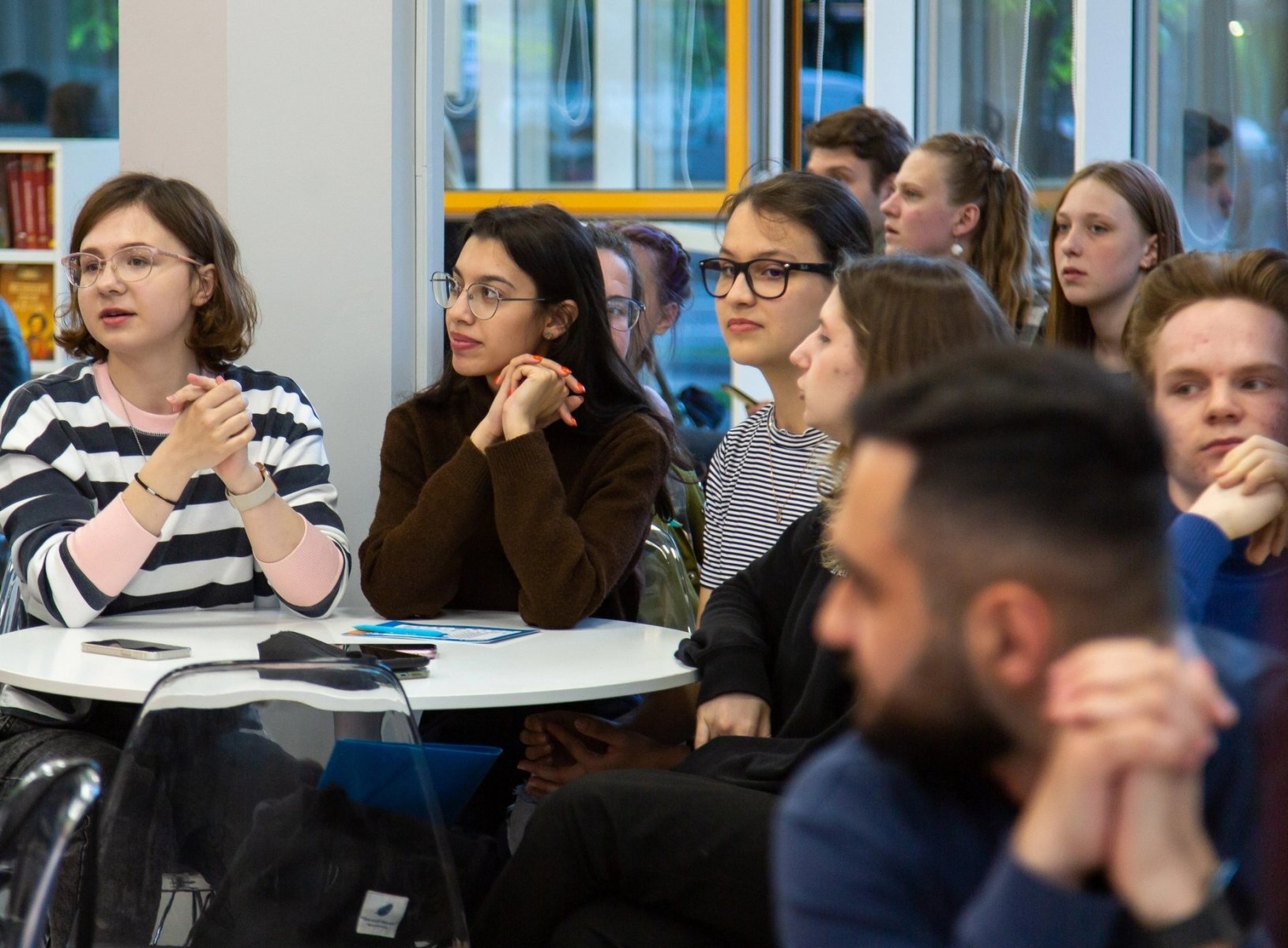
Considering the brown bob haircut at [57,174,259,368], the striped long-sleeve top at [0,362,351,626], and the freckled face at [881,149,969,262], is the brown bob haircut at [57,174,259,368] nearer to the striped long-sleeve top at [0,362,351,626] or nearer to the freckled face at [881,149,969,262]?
the striped long-sleeve top at [0,362,351,626]

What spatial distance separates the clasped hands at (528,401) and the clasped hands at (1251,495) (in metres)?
1.20

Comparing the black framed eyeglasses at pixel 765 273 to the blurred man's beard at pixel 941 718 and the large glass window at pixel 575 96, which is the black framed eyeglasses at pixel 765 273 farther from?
the large glass window at pixel 575 96

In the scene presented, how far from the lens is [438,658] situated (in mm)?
2043

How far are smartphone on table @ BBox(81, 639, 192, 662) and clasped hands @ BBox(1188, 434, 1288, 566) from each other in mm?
1315

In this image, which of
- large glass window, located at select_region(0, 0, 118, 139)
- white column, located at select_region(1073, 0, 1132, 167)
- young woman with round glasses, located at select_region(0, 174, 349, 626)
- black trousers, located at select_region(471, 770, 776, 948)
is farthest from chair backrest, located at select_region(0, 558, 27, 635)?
large glass window, located at select_region(0, 0, 118, 139)

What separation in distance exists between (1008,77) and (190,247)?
3.37 metres

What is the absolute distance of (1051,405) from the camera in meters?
0.60

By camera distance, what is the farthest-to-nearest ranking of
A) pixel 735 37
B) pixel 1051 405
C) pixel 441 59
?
1. pixel 735 37
2. pixel 441 59
3. pixel 1051 405

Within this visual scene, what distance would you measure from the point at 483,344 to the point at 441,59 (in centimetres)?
89

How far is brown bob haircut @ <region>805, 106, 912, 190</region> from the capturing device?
395 cm

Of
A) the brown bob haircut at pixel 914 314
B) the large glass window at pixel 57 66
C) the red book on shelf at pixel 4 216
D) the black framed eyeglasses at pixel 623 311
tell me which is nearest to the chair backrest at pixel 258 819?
the brown bob haircut at pixel 914 314

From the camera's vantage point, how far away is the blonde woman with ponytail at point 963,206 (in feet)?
11.6

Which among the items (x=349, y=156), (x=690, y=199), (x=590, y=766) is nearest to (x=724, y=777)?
(x=590, y=766)

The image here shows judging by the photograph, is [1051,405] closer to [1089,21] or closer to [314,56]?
[314,56]
